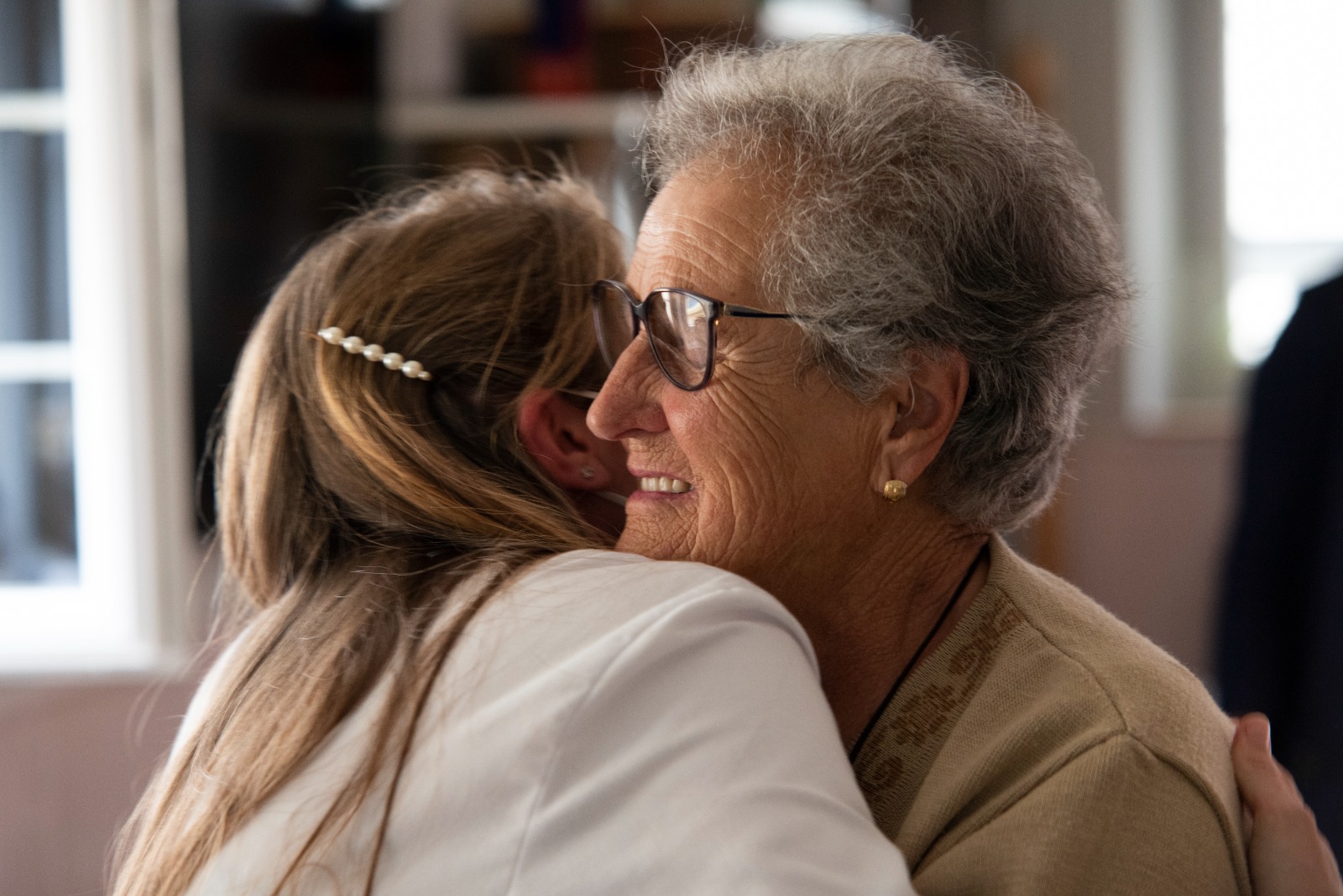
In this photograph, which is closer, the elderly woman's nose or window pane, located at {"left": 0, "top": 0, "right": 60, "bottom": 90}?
the elderly woman's nose

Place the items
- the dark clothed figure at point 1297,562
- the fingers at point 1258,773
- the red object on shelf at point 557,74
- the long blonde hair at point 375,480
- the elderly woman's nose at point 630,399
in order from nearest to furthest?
the long blonde hair at point 375,480 → the fingers at point 1258,773 → the elderly woman's nose at point 630,399 → the dark clothed figure at point 1297,562 → the red object on shelf at point 557,74

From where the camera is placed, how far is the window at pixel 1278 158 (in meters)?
4.38

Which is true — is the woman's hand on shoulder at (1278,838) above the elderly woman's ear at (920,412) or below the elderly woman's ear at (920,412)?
below

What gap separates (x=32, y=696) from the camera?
6.97 ft

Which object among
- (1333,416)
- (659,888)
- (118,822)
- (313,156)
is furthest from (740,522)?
(313,156)

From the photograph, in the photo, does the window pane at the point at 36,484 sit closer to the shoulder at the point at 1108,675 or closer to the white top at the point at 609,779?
the white top at the point at 609,779

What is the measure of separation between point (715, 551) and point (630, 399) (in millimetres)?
162

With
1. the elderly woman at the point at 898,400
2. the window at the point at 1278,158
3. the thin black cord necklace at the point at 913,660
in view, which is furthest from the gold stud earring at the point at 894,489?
the window at the point at 1278,158

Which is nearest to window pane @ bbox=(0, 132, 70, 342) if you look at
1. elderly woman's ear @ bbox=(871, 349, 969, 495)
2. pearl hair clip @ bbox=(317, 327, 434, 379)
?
pearl hair clip @ bbox=(317, 327, 434, 379)

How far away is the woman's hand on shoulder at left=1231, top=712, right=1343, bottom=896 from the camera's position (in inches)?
39.4

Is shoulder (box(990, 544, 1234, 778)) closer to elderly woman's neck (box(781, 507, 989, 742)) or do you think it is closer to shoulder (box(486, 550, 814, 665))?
elderly woman's neck (box(781, 507, 989, 742))

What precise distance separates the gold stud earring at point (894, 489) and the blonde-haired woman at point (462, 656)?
0.23 m

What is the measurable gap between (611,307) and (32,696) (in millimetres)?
1479

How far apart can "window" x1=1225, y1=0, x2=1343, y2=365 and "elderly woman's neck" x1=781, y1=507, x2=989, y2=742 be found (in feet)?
12.1
